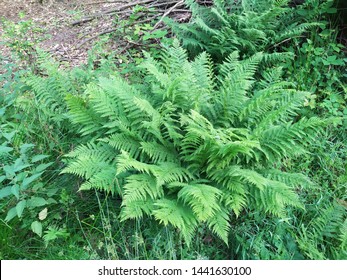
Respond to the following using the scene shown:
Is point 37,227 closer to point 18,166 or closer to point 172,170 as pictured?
point 18,166

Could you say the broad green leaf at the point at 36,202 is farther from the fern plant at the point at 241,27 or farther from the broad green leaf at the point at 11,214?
the fern plant at the point at 241,27

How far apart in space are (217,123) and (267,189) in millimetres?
806

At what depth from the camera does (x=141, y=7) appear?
5086 millimetres

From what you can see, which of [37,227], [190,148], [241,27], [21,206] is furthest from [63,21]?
[37,227]

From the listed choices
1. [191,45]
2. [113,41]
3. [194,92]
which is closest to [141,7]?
[113,41]

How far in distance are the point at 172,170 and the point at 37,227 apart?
113 cm

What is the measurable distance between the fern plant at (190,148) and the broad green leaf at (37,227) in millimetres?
482

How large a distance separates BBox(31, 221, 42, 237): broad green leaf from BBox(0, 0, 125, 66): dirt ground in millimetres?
2574

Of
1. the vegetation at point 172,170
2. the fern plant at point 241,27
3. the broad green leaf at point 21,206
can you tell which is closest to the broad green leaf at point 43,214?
the vegetation at point 172,170

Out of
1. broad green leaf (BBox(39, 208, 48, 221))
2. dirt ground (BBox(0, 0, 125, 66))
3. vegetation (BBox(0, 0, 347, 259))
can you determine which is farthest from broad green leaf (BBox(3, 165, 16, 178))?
dirt ground (BBox(0, 0, 125, 66))

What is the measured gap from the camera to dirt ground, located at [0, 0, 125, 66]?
4969mm

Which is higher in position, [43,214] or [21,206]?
[21,206]

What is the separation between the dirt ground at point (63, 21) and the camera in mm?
4969

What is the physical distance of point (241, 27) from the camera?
4203mm
